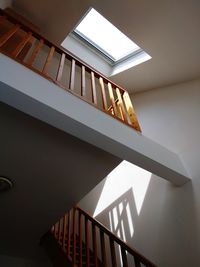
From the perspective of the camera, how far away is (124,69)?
370 cm

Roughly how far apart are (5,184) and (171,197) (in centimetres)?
189

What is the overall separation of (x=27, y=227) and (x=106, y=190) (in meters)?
1.33

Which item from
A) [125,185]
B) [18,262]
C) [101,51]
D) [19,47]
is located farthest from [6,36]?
[18,262]

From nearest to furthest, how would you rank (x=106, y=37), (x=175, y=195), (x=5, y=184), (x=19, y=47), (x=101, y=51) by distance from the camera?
(x=19, y=47), (x=5, y=184), (x=175, y=195), (x=106, y=37), (x=101, y=51)

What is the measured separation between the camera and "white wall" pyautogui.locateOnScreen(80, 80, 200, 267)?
229cm

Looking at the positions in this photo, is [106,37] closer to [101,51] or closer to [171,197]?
[101,51]

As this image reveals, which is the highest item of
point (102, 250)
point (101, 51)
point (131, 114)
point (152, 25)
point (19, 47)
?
point (101, 51)

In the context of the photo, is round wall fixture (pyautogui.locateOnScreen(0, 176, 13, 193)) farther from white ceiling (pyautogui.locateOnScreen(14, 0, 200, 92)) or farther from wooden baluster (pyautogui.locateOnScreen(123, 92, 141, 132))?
white ceiling (pyautogui.locateOnScreen(14, 0, 200, 92))

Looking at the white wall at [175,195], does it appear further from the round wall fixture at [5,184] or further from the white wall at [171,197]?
the round wall fixture at [5,184]

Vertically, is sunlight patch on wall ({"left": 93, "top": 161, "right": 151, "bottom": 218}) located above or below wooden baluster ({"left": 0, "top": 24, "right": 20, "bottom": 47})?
below

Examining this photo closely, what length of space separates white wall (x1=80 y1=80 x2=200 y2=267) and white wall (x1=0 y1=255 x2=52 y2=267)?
4.54 feet

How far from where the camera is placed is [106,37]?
12.9 ft

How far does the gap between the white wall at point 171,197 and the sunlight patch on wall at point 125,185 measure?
0.03 metres

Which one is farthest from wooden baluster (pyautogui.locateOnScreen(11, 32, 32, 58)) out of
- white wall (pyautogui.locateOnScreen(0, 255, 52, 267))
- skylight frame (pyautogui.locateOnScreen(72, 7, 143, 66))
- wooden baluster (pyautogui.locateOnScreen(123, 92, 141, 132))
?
white wall (pyautogui.locateOnScreen(0, 255, 52, 267))
